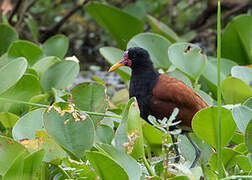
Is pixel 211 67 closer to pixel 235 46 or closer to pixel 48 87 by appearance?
pixel 235 46

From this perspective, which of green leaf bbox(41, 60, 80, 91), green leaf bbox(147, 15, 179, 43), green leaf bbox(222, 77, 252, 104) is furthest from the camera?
green leaf bbox(147, 15, 179, 43)

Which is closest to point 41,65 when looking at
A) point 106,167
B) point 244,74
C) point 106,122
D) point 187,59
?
point 106,122

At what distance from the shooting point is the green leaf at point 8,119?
261cm

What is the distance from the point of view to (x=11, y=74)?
2.52 meters

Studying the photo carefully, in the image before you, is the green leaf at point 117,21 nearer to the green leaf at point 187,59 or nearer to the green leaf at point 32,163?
the green leaf at point 187,59

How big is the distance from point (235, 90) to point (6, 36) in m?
1.61

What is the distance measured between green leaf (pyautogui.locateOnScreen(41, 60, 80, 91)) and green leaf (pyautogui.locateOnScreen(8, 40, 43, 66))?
30cm

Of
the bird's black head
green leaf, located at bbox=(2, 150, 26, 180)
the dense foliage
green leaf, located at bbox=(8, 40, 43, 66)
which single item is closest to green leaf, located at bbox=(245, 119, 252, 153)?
the dense foliage

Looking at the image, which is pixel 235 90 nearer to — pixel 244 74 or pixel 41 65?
pixel 244 74

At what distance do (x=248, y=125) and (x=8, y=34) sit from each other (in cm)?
214

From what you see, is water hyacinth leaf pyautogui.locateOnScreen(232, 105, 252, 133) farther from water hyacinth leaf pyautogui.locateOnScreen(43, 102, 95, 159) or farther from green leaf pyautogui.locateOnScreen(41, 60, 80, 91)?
green leaf pyautogui.locateOnScreen(41, 60, 80, 91)

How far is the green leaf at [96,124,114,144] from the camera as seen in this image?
2.52 metres

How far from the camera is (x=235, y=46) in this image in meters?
4.00

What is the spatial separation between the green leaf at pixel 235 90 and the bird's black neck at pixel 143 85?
36 cm
